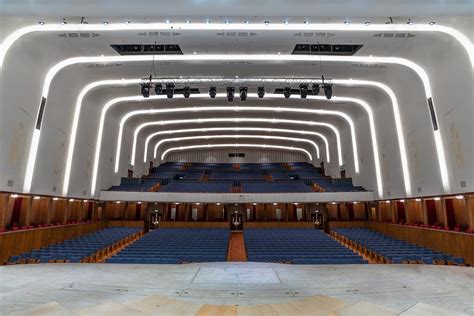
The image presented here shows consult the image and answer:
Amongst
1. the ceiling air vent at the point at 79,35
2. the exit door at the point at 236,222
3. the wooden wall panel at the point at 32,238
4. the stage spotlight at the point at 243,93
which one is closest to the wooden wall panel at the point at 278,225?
the exit door at the point at 236,222

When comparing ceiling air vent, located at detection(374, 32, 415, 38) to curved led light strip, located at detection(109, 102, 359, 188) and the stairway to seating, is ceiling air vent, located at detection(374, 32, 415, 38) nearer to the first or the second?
curved led light strip, located at detection(109, 102, 359, 188)

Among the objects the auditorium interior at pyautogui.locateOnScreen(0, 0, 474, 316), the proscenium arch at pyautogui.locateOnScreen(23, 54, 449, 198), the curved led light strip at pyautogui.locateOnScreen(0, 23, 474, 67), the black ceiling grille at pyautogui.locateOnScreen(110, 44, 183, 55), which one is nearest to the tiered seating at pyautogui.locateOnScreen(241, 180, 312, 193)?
the auditorium interior at pyautogui.locateOnScreen(0, 0, 474, 316)

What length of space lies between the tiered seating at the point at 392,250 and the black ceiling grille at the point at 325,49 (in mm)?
7470

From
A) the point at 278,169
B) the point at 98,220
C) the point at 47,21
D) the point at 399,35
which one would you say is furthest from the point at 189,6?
the point at 278,169

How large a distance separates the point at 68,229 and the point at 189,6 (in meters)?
10.7

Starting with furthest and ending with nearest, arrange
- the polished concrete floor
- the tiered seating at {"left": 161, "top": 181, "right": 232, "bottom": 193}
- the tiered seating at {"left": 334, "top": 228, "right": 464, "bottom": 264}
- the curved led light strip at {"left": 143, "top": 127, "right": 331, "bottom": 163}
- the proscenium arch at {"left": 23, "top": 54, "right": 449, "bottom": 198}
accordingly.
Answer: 1. the curved led light strip at {"left": 143, "top": 127, "right": 331, "bottom": 163}
2. the tiered seating at {"left": 161, "top": 181, "right": 232, "bottom": 193}
3. the proscenium arch at {"left": 23, "top": 54, "right": 449, "bottom": 198}
4. the tiered seating at {"left": 334, "top": 228, "right": 464, "bottom": 264}
5. the polished concrete floor

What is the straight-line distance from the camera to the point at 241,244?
1297 centimetres

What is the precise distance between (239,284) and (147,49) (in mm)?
8933

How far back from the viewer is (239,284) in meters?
4.07

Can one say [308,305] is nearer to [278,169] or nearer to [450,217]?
[450,217]

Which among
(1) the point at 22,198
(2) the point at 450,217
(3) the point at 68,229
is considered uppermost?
(1) the point at 22,198

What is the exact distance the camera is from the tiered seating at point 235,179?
56.5 ft

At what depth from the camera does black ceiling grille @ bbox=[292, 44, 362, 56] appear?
30.0ft

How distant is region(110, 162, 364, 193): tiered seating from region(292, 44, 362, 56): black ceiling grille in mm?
9474
